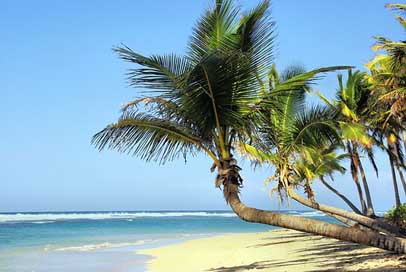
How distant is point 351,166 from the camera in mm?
19375

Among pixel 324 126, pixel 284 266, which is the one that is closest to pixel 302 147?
pixel 324 126

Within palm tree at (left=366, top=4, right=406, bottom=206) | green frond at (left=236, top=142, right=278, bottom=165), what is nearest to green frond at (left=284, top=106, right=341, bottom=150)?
green frond at (left=236, top=142, right=278, bottom=165)

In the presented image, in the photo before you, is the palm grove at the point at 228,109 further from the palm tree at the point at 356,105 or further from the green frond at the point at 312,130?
the palm tree at the point at 356,105

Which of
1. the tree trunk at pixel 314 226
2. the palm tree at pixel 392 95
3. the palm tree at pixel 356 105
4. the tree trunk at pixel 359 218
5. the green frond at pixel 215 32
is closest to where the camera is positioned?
the tree trunk at pixel 314 226

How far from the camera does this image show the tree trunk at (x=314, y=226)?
438 centimetres

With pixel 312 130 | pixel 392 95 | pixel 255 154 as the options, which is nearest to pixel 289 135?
pixel 312 130

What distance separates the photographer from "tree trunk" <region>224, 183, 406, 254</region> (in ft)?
14.4

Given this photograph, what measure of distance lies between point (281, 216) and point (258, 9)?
255cm

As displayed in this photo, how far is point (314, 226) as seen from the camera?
4.86 metres

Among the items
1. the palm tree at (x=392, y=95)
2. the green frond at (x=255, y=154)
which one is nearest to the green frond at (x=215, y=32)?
the green frond at (x=255, y=154)

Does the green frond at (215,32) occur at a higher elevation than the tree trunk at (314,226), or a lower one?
higher

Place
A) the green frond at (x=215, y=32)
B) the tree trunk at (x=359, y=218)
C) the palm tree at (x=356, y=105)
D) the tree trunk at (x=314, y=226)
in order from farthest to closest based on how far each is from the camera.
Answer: the palm tree at (x=356, y=105) < the tree trunk at (x=359, y=218) < the green frond at (x=215, y=32) < the tree trunk at (x=314, y=226)

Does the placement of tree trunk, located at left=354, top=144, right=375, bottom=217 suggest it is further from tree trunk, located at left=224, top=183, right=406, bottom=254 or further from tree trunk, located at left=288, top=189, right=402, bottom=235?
tree trunk, located at left=224, top=183, right=406, bottom=254

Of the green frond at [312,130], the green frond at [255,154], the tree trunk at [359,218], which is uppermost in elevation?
the green frond at [312,130]
